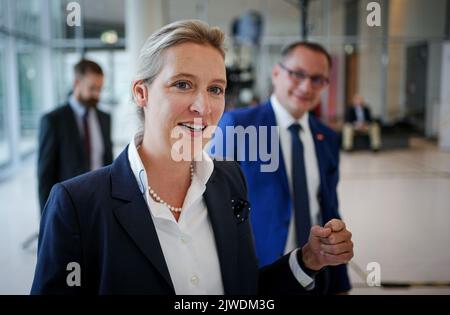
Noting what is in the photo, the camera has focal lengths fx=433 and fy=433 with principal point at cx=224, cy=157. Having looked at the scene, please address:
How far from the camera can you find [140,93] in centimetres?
75

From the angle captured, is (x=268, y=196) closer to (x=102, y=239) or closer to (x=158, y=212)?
(x=158, y=212)

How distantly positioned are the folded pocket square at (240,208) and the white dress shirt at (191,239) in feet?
0.20

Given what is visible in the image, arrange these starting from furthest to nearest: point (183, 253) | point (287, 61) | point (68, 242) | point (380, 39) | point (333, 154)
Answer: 1. point (287, 61)
2. point (333, 154)
3. point (380, 39)
4. point (183, 253)
5. point (68, 242)

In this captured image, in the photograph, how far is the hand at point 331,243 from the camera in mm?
731

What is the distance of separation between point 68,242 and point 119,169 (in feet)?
0.52

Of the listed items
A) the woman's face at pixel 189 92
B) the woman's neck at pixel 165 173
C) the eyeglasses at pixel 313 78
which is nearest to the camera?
the woman's face at pixel 189 92

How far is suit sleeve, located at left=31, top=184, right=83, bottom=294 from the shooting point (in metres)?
0.70

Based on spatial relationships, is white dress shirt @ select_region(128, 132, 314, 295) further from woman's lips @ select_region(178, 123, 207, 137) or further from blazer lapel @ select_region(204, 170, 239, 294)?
woman's lips @ select_region(178, 123, 207, 137)

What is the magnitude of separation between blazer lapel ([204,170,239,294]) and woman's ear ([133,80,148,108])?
0.22m

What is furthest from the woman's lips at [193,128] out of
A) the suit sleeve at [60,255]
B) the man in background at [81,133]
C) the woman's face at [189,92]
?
the man in background at [81,133]

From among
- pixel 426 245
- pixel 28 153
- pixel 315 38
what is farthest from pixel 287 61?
pixel 28 153

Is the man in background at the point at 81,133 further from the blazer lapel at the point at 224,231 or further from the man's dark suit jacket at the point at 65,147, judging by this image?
the blazer lapel at the point at 224,231
